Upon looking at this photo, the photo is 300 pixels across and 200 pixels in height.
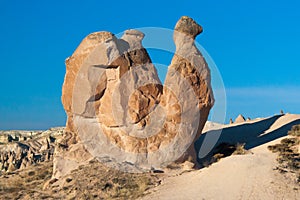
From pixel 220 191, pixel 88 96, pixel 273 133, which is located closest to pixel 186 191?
pixel 220 191

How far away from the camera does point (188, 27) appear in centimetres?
2477

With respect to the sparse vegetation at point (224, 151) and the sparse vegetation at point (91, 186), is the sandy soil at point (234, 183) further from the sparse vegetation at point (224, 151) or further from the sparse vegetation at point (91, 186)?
the sparse vegetation at point (224, 151)

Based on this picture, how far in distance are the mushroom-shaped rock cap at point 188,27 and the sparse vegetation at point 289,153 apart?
7.83 metres

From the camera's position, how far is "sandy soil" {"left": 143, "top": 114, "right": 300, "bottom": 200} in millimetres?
19203

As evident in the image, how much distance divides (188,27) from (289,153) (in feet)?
28.7

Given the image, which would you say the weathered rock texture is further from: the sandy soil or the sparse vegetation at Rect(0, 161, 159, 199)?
the sandy soil

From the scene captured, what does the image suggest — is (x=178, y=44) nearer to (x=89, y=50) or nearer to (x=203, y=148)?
(x=89, y=50)

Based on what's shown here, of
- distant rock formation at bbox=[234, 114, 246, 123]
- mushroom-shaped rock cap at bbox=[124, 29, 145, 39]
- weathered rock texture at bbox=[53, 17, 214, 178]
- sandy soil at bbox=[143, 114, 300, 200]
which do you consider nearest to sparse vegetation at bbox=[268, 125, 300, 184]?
sandy soil at bbox=[143, 114, 300, 200]

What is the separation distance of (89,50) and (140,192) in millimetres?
8120

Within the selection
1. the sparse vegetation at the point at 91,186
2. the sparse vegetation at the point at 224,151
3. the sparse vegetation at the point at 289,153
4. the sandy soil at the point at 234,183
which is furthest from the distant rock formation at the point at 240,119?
the sparse vegetation at the point at 91,186

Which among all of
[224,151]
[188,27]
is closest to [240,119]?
[224,151]

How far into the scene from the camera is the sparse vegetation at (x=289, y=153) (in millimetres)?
21295

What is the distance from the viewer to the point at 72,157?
954 inches

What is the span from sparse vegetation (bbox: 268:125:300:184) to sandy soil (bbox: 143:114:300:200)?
424 millimetres
